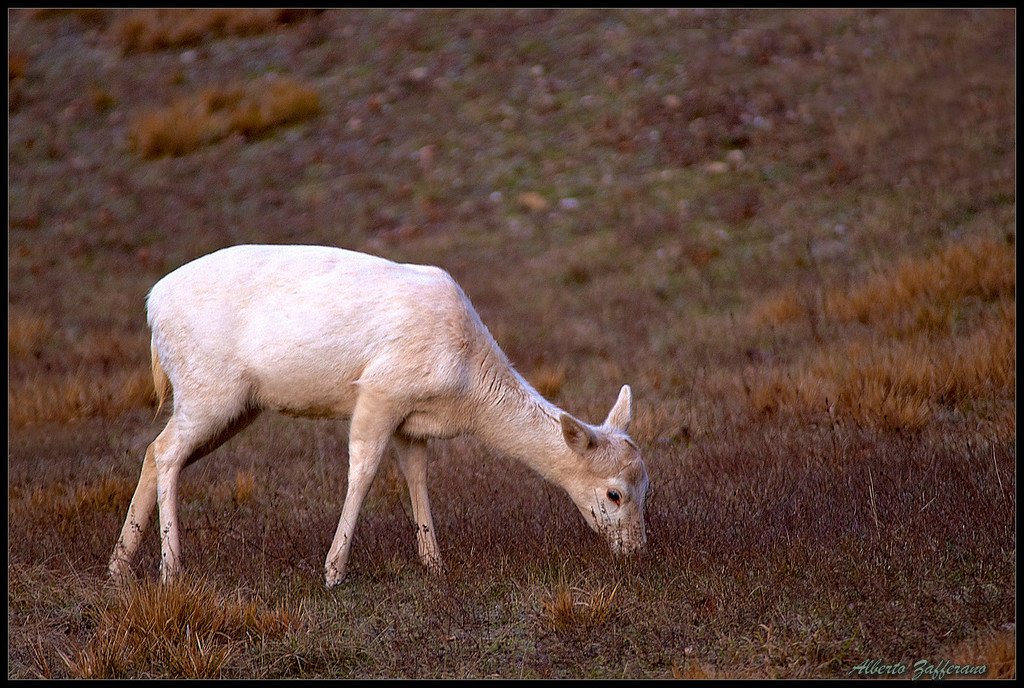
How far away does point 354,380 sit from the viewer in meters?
5.93

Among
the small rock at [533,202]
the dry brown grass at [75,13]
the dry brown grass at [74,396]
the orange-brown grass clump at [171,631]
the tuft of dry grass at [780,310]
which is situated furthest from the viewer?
the dry brown grass at [75,13]

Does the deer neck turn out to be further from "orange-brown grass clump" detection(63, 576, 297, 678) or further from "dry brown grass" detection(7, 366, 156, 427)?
"dry brown grass" detection(7, 366, 156, 427)

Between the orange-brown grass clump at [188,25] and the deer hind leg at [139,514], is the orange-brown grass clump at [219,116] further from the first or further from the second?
the deer hind leg at [139,514]

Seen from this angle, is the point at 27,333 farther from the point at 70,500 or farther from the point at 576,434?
the point at 576,434

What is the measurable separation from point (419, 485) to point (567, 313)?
20.2ft

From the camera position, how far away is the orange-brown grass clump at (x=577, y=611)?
5.05 metres

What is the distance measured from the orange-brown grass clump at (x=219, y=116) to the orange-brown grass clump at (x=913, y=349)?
998cm

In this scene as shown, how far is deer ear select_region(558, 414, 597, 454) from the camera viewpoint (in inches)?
227

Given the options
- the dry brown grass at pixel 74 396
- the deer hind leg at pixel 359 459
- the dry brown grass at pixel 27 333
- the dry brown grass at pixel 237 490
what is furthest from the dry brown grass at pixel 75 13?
the deer hind leg at pixel 359 459

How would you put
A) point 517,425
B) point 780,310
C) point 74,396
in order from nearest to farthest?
point 517,425 → point 74,396 → point 780,310

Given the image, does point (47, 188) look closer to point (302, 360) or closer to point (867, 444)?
A: point (302, 360)

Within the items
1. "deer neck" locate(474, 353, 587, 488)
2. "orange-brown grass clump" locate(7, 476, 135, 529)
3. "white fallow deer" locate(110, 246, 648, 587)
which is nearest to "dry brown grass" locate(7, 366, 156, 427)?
"orange-brown grass clump" locate(7, 476, 135, 529)

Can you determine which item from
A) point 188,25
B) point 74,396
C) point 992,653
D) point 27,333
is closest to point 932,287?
point 992,653

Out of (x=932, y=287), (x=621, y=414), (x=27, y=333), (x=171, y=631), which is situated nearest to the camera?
(x=171, y=631)
